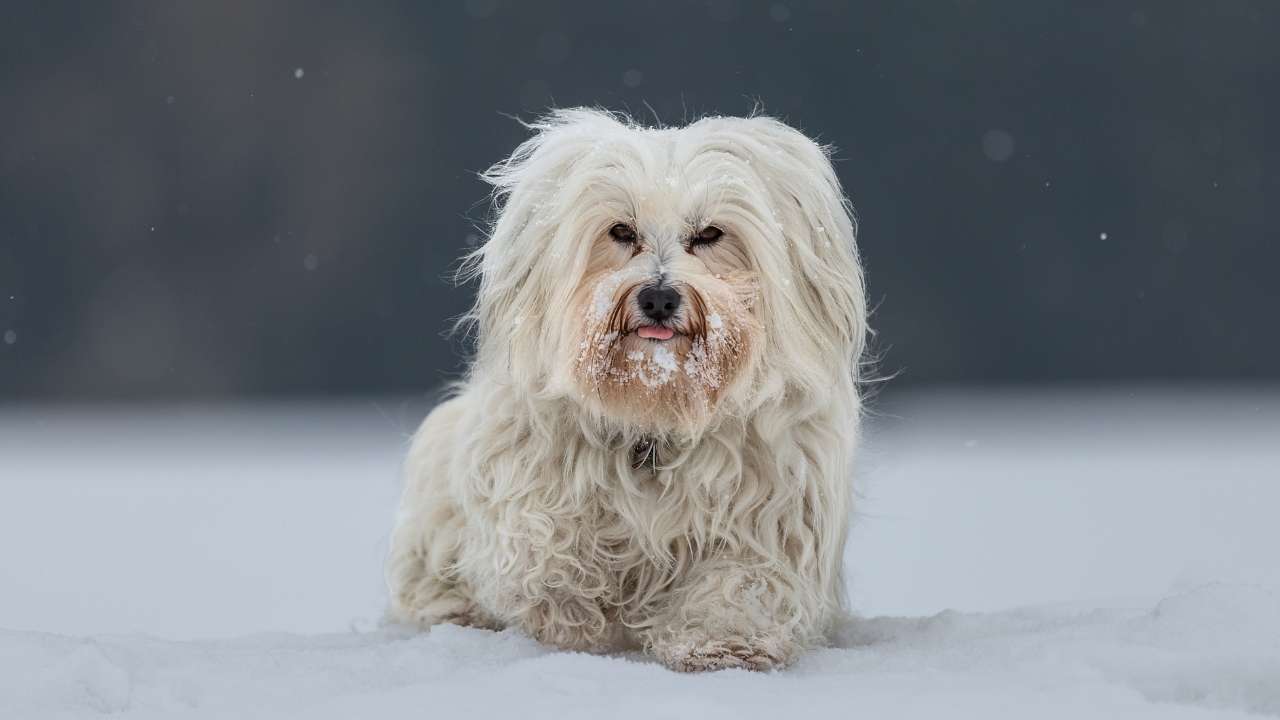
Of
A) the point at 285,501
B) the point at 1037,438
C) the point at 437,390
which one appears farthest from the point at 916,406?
the point at 437,390

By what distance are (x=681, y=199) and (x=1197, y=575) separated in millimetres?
2059

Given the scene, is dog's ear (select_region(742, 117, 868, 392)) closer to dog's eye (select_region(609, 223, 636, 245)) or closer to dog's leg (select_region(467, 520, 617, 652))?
dog's eye (select_region(609, 223, 636, 245))

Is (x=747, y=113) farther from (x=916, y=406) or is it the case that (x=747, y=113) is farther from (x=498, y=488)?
(x=916, y=406)

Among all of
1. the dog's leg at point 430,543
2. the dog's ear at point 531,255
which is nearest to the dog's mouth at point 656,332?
the dog's ear at point 531,255

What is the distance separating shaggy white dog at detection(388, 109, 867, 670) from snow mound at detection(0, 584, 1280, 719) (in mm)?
200

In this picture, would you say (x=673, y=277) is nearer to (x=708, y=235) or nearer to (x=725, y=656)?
Answer: (x=708, y=235)

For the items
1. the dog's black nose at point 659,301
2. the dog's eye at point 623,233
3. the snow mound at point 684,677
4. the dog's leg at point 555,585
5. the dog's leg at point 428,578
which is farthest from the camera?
the dog's leg at point 428,578

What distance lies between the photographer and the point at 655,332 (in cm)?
409

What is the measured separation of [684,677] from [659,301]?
94 centimetres

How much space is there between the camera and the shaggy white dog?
4145mm

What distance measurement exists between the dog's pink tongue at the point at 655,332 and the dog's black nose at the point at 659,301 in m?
0.03

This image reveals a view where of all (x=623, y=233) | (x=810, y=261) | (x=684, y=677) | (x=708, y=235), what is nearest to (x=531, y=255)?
(x=623, y=233)

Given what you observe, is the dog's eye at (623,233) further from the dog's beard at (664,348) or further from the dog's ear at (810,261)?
the dog's ear at (810,261)

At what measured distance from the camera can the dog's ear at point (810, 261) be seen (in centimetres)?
432
